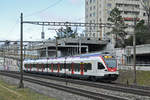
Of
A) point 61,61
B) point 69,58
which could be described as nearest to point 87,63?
point 69,58

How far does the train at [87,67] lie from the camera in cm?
2820

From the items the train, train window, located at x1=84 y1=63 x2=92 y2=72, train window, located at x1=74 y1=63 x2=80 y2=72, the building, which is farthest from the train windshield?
the building

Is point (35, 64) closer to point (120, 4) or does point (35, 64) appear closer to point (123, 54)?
point (123, 54)

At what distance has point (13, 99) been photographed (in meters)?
17.3

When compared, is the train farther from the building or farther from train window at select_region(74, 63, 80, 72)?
the building

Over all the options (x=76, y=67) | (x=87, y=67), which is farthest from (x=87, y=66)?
(x=76, y=67)

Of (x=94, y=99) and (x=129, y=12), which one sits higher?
(x=129, y=12)

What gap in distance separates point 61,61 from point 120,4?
63391 mm

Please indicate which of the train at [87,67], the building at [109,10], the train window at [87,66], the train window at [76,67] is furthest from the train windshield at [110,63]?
the building at [109,10]

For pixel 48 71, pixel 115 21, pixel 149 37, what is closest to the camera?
pixel 48 71

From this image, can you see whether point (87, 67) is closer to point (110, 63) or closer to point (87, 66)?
point (87, 66)

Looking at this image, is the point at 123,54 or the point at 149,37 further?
the point at 149,37

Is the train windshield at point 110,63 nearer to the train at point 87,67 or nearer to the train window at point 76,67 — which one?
the train at point 87,67

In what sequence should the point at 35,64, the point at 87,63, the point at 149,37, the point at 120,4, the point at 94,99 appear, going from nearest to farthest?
the point at 94,99 < the point at 87,63 < the point at 35,64 < the point at 149,37 < the point at 120,4
